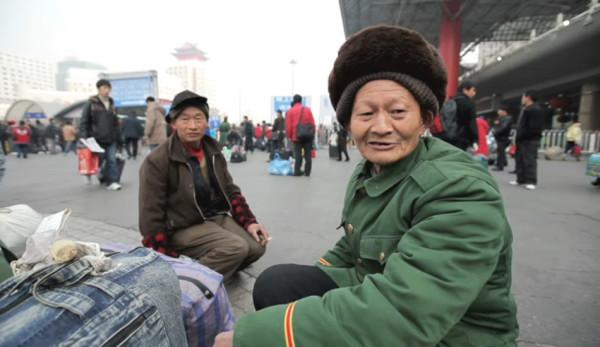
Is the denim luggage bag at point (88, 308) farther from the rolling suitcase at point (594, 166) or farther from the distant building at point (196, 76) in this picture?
the distant building at point (196, 76)

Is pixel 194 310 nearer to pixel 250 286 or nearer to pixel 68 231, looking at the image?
pixel 250 286

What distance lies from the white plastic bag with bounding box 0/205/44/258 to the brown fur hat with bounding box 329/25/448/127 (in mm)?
1541

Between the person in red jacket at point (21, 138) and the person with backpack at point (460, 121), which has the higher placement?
the person with backpack at point (460, 121)

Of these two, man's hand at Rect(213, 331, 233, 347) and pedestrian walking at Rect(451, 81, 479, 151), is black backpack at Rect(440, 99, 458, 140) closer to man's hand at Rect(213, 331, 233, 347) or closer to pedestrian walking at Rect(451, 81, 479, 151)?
pedestrian walking at Rect(451, 81, 479, 151)

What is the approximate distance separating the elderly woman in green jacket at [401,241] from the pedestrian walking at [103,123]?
18.6 ft

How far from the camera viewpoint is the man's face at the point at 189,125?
96.2 inches

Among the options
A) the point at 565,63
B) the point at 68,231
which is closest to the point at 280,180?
the point at 68,231

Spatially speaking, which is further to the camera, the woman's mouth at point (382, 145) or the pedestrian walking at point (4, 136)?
the pedestrian walking at point (4, 136)

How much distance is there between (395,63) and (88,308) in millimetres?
1123

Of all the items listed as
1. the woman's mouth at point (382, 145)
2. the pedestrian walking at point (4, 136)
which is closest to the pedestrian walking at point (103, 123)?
the woman's mouth at point (382, 145)

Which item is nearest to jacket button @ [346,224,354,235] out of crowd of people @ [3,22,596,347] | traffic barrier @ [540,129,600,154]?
crowd of people @ [3,22,596,347]

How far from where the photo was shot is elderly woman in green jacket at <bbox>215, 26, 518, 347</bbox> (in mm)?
727

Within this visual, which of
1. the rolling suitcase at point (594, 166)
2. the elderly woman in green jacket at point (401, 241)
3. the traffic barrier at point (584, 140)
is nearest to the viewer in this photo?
the elderly woman in green jacket at point (401, 241)

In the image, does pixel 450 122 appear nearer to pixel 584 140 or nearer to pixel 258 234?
pixel 258 234
